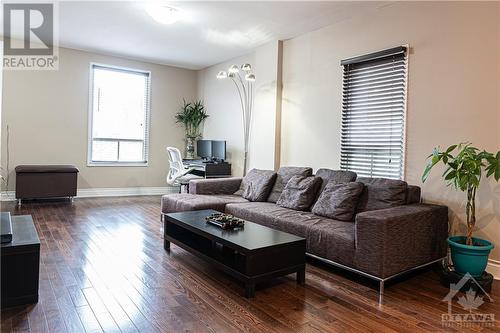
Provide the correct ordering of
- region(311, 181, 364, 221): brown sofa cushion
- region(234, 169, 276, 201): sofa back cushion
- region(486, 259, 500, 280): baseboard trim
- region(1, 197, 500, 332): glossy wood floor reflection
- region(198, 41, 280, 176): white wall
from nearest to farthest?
region(1, 197, 500, 332): glossy wood floor reflection → region(486, 259, 500, 280): baseboard trim → region(311, 181, 364, 221): brown sofa cushion → region(234, 169, 276, 201): sofa back cushion → region(198, 41, 280, 176): white wall

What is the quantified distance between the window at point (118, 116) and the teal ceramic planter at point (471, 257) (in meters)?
5.78

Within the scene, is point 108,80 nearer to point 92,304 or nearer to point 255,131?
point 255,131

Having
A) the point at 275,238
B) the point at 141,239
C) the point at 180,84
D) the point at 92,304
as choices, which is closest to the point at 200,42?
the point at 180,84

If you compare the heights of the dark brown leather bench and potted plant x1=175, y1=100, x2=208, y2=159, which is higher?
potted plant x1=175, y1=100, x2=208, y2=159

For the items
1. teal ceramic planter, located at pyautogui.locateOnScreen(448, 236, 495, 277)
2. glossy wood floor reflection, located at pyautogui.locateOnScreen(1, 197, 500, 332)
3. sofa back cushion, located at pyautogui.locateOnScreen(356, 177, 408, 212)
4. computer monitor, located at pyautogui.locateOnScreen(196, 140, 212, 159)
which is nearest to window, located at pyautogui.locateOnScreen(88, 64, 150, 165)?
computer monitor, located at pyautogui.locateOnScreen(196, 140, 212, 159)

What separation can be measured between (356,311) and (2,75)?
6.22 metres

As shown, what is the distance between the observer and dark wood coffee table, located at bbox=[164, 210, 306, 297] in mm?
2404

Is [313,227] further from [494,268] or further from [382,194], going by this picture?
[494,268]

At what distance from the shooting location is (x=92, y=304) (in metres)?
2.23

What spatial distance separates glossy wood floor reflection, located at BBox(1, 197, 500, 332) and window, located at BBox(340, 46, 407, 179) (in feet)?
4.20

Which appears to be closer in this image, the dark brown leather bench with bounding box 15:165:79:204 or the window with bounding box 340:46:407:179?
the window with bounding box 340:46:407:179

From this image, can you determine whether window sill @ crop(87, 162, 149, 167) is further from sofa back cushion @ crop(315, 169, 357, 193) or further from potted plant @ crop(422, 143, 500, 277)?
potted plant @ crop(422, 143, 500, 277)

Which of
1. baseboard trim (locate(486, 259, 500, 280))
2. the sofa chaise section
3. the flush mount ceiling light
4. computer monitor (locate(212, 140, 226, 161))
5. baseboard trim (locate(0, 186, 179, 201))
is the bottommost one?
baseboard trim (locate(486, 259, 500, 280))
